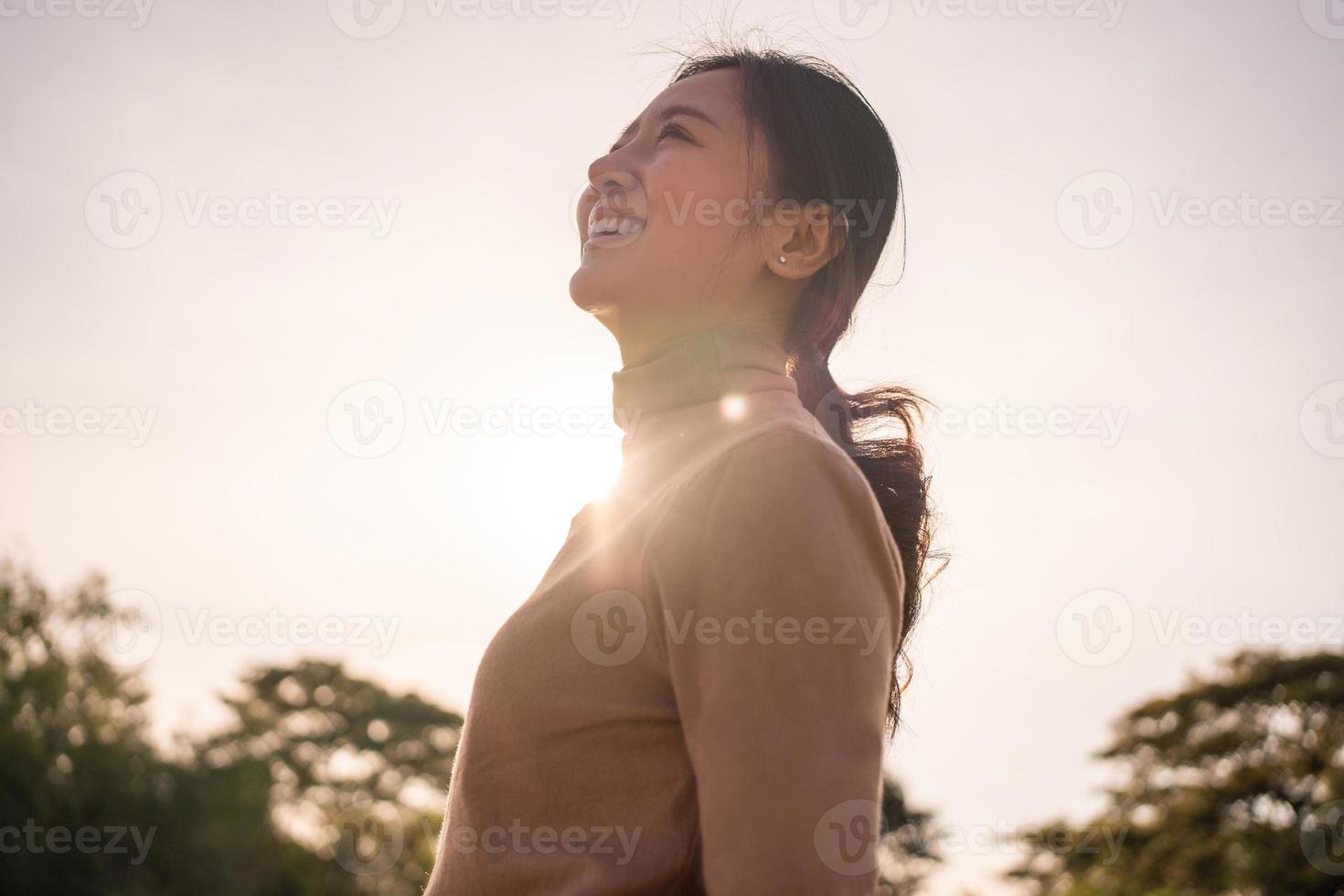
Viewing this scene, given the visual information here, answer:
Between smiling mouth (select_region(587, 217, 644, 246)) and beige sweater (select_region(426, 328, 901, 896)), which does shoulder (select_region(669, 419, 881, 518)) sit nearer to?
beige sweater (select_region(426, 328, 901, 896))

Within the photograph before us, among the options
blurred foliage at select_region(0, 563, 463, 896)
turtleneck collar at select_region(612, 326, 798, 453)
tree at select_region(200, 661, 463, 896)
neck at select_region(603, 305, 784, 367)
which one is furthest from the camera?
tree at select_region(200, 661, 463, 896)

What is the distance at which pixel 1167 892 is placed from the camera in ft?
70.5

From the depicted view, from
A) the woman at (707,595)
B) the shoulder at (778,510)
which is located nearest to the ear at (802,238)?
the woman at (707,595)

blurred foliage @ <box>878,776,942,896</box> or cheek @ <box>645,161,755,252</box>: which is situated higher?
cheek @ <box>645,161,755,252</box>

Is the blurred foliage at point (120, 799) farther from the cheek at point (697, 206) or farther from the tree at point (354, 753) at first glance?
the cheek at point (697, 206)

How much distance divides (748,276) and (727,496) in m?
0.72

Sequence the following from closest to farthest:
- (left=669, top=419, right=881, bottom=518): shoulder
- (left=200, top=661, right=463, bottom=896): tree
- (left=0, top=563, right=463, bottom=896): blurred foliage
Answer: (left=669, top=419, right=881, bottom=518): shoulder, (left=0, top=563, right=463, bottom=896): blurred foliage, (left=200, top=661, right=463, bottom=896): tree

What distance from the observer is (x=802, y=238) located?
1.94m

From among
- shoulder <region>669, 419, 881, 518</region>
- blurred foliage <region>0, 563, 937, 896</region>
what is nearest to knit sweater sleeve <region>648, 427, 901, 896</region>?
shoulder <region>669, 419, 881, 518</region>

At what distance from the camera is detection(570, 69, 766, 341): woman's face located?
6.04 feet

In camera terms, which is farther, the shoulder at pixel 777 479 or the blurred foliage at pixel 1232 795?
the blurred foliage at pixel 1232 795

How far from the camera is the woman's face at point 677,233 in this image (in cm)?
184

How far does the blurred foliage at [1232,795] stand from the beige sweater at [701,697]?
23036mm

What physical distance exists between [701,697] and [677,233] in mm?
879
